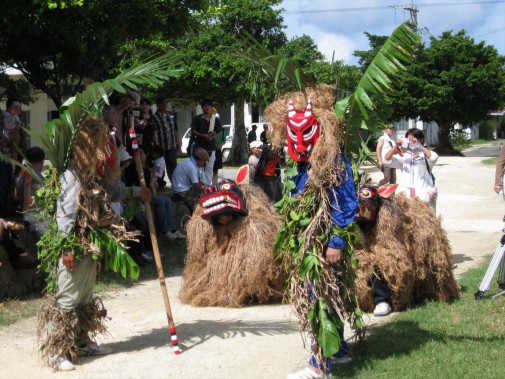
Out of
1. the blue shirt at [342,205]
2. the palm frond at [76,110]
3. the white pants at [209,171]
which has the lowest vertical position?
the blue shirt at [342,205]

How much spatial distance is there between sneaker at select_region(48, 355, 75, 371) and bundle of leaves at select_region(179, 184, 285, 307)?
221 cm

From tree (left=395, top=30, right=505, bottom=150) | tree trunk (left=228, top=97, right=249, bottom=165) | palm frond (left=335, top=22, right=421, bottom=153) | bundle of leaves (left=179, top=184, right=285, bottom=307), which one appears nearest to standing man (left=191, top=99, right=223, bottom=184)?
bundle of leaves (left=179, top=184, right=285, bottom=307)

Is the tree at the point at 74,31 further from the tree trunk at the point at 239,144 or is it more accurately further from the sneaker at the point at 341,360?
the tree trunk at the point at 239,144

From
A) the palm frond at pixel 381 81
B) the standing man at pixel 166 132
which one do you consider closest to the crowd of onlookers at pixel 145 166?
the standing man at pixel 166 132

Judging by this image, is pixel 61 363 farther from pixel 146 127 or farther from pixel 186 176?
pixel 146 127

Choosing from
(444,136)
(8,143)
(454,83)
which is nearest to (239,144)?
(454,83)

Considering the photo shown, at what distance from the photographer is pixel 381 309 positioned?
23.9 feet

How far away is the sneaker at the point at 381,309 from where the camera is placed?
7270mm

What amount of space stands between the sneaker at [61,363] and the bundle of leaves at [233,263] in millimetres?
2211

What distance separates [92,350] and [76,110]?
2.03 m

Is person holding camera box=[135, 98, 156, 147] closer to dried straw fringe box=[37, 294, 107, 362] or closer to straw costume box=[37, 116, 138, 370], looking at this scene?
straw costume box=[37, 116, 138, 370]

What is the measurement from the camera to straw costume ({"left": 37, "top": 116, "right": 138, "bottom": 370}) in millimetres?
5730

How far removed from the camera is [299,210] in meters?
5.52

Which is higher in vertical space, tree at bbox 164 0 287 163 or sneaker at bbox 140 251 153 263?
tree at bbox 164 0 287 163
